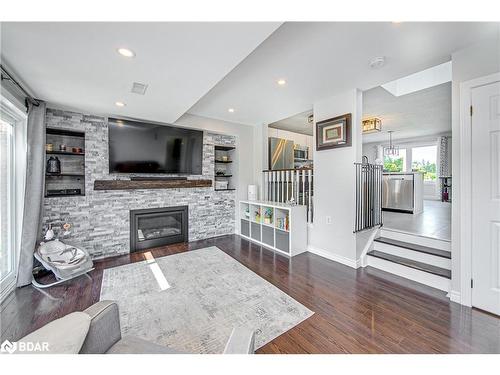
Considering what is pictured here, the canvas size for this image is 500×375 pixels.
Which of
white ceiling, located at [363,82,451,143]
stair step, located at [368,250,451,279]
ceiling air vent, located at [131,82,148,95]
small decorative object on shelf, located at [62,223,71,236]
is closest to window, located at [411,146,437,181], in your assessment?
white ceiling, located at [363,82,451,143]

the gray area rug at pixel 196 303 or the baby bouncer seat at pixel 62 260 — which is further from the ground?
the baby bouncer seat at pixel 62 260

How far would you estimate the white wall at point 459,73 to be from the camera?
1.95m

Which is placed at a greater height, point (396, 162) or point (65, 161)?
point (396, 162)

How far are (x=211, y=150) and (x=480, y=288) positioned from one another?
13.9ft

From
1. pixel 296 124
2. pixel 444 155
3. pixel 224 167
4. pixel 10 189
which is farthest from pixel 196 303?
pixel 444 155

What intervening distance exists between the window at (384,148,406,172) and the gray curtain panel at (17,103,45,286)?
9671mm

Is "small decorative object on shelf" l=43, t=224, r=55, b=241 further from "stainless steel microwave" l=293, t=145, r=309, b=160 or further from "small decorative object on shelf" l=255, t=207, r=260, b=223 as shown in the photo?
"stainless steel microwave" l=293, t=145, r=309, b=160

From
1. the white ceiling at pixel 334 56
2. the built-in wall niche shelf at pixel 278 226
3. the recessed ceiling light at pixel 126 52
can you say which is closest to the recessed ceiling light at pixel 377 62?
the white ceiling at pixel 334 56

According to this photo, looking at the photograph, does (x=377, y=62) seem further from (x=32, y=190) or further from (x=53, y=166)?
(x=53, y=166)

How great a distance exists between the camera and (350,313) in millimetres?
1983

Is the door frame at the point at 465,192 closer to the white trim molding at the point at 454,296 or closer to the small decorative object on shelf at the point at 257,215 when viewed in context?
the white trim molding at the point at 454,296

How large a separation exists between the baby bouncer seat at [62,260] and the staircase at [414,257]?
12.6 ft

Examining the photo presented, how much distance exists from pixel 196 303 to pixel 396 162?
9310mm
